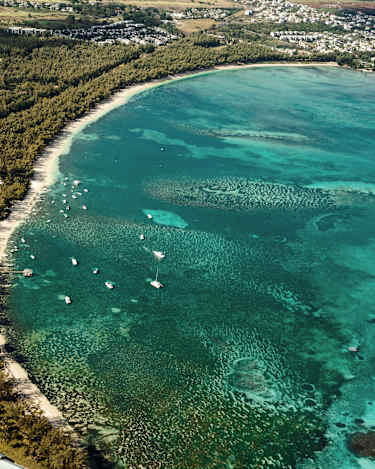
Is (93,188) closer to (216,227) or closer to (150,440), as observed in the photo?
(216,227)

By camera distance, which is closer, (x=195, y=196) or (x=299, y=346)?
(x=299, y=346)

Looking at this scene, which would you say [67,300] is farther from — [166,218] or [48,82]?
[48,82]

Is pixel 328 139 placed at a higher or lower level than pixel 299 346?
higher

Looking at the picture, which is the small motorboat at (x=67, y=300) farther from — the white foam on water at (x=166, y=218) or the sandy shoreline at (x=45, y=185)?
the white foam on water at (x=166, y=218)

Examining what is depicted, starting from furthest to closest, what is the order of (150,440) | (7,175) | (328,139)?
1. (328,139)
2. (7,175)
3. (150,440)

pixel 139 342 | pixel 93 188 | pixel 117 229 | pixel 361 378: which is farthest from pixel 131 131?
pixel 361 378
